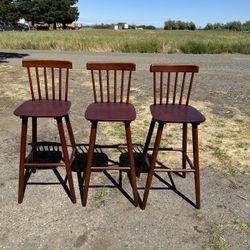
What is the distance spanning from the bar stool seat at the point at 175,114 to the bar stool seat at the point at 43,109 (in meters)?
0.83

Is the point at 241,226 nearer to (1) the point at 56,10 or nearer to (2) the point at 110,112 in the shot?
(2) the point at 110,112

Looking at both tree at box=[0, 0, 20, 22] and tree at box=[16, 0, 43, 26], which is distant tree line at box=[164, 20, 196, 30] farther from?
tree at box=[0, 0, 20, 22]

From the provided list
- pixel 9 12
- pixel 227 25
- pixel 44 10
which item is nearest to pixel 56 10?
pixel 44 10

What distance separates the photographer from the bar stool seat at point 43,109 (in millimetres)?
3012

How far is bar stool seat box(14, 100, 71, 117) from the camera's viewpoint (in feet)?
9.88

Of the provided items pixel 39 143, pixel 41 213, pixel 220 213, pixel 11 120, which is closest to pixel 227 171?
pixel 220 213

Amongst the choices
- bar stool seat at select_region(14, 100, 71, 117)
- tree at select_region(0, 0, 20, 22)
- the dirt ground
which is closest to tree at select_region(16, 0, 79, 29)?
tree at select_region(0, 0, 20, 22)

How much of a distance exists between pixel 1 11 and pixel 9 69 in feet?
157

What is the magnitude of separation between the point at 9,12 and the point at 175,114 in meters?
58.5

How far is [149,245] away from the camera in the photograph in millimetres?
2713

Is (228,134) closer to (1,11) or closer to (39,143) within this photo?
(39,143)

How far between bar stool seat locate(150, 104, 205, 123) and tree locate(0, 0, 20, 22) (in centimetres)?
5409

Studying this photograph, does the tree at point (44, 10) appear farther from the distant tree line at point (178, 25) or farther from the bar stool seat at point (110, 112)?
the bar stool seat at point (110, 112)

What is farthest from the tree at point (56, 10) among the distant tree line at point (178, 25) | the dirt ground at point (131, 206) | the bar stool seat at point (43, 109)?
the bar stool seat at point (43, 109)
